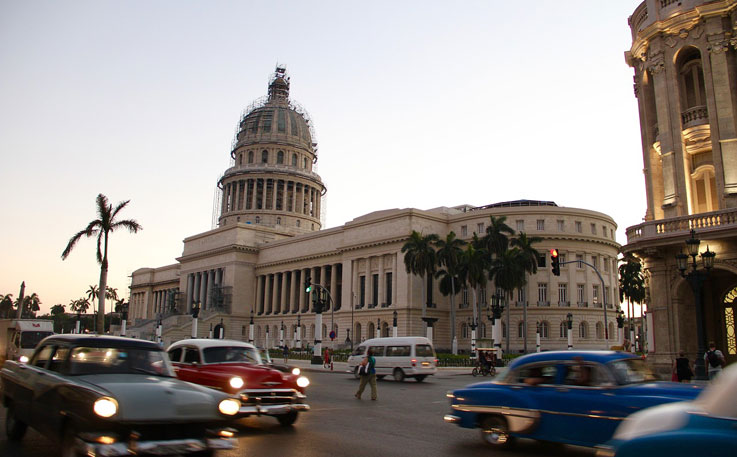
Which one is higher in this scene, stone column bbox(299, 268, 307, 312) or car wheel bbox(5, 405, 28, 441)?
stone column bbox(299, 268, 307, 312)

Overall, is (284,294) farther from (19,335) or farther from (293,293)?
(19,335)

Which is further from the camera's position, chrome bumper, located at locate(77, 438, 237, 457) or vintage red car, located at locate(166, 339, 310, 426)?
vintage red car, located at locate(166, 339, 310, 426)

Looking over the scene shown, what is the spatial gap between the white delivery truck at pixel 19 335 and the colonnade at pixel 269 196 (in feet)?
279

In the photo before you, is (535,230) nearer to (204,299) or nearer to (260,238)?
(260,238)

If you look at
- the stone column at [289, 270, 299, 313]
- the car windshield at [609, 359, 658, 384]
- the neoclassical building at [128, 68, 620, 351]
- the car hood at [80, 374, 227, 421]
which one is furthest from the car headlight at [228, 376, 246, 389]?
the stone column at [289, 270, 299, 313]

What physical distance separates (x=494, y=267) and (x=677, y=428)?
55308 mm

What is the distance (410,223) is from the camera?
7038cm

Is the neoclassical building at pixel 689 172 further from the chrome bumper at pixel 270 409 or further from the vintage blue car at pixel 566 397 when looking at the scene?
Result: the chrome bumper at pixel 270 409

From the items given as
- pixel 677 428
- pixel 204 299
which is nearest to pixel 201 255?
pixel 204 299

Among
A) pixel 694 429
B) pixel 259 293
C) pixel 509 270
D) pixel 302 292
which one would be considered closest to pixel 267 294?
pixel 259 293

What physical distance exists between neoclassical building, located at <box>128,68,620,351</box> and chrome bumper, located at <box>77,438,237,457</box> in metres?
37.3

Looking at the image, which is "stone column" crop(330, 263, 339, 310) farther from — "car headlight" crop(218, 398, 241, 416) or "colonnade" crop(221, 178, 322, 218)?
"car headlight" crop(218, 398, 241, 416)

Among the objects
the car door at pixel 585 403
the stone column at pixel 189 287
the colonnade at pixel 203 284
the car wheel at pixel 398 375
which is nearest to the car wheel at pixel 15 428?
the car door at pixel 585 403

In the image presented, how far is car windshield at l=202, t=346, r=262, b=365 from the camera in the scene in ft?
43.9
